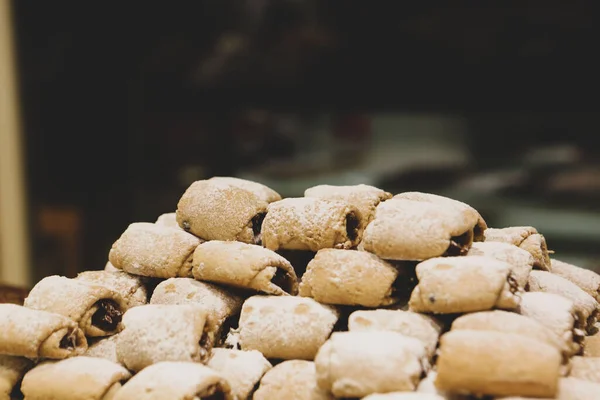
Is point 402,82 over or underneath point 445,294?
over

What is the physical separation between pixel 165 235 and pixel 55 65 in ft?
13.4

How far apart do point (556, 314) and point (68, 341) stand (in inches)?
56.4

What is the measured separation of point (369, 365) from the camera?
62.2 inches

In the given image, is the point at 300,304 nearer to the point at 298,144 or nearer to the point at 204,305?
the point at 204,305

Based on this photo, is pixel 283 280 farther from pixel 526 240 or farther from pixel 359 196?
pixel 526 240

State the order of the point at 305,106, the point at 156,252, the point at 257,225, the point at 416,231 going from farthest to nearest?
1. the point at 305,106
2. the point at 257,225
3. the point at 156,252
4. the point at 416,231

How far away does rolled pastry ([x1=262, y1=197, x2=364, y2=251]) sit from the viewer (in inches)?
80.6

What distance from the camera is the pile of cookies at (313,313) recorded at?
5.19ft

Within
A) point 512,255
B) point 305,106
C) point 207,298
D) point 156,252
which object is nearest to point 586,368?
point 512,255

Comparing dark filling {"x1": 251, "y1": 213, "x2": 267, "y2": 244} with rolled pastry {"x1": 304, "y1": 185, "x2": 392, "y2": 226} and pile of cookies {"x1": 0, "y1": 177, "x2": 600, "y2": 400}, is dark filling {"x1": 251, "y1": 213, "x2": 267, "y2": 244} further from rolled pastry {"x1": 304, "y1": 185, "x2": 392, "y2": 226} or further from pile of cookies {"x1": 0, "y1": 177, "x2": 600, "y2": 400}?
rolled pastry {"x1": 304, "y1": 185, "x2": 392, "y2": 226}

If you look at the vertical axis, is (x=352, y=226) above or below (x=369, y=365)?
above

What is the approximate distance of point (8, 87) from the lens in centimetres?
557

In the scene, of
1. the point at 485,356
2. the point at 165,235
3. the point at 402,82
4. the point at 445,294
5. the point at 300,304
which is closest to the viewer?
the point at 485,356

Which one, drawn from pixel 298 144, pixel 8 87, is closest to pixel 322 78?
pixel 298 144
